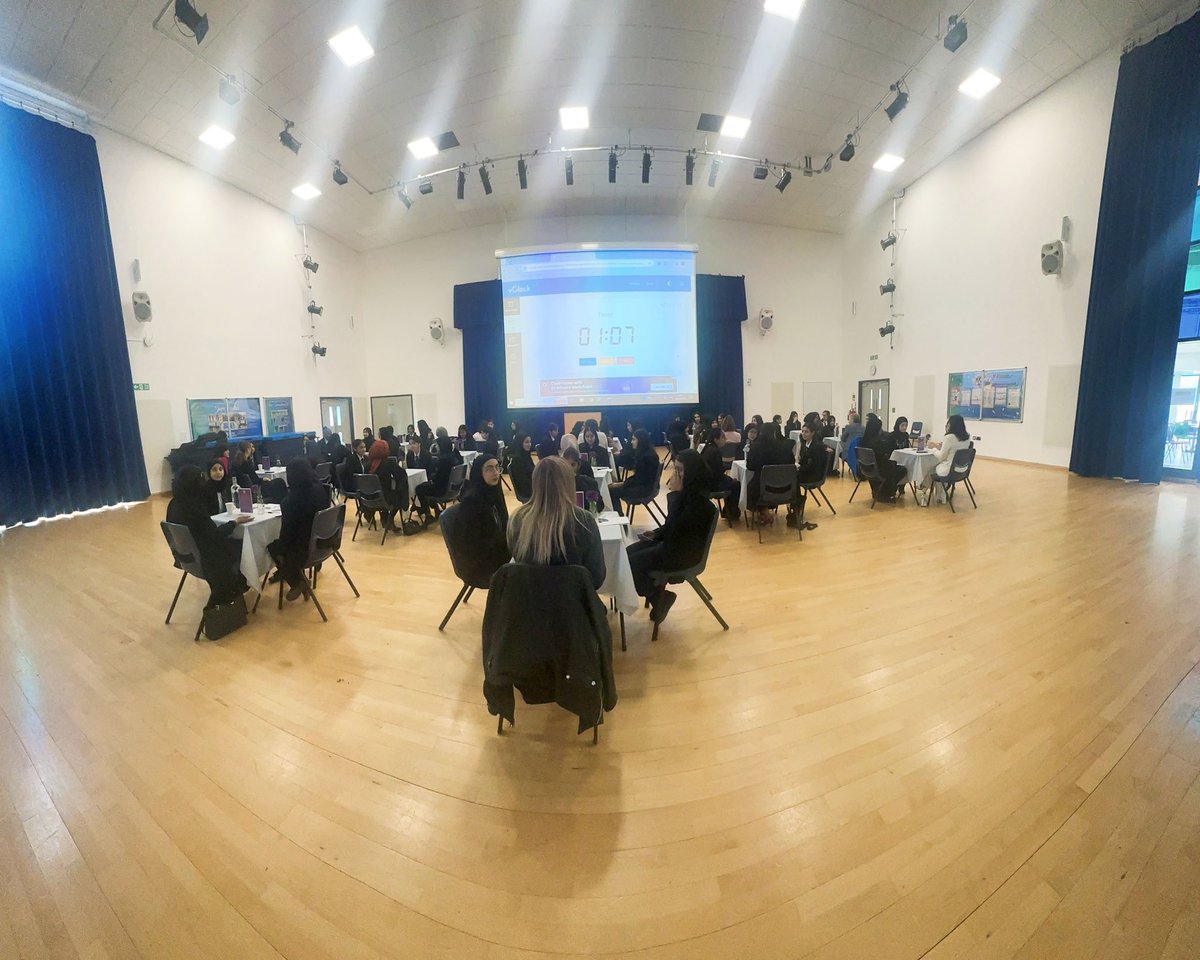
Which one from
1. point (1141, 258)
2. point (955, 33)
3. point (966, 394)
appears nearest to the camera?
point (955, 33)

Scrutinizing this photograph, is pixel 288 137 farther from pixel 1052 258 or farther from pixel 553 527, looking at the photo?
pixel 1052 258

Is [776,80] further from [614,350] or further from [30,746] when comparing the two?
[30,746]

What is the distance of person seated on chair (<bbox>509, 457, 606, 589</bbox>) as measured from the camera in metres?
2.06

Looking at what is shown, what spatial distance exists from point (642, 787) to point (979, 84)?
11.4 meters

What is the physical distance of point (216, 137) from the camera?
787 cm

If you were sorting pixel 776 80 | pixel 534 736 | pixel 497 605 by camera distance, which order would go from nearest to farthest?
pixel 497 605 → pixel 534 736 → pixel 776 80

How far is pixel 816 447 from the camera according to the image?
5625 millimetres

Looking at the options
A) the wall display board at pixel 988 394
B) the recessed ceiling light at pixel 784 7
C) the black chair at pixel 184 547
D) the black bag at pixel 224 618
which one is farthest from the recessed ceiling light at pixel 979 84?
the black bag at pixel 224 618

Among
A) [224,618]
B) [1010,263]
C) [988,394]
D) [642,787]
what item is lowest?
[642,787]

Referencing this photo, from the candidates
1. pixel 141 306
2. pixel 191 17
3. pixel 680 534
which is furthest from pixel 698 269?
pixel 141 306

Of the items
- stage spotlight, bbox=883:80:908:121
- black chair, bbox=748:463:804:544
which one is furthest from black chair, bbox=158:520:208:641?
stage spotlight, bbox=883:80:908:121

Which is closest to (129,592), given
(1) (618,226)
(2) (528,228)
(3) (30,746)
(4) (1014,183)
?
(3) (30,746)

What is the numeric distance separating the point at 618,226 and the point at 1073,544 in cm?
1228

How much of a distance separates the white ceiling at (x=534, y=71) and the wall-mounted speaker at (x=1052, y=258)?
276 centimetres
